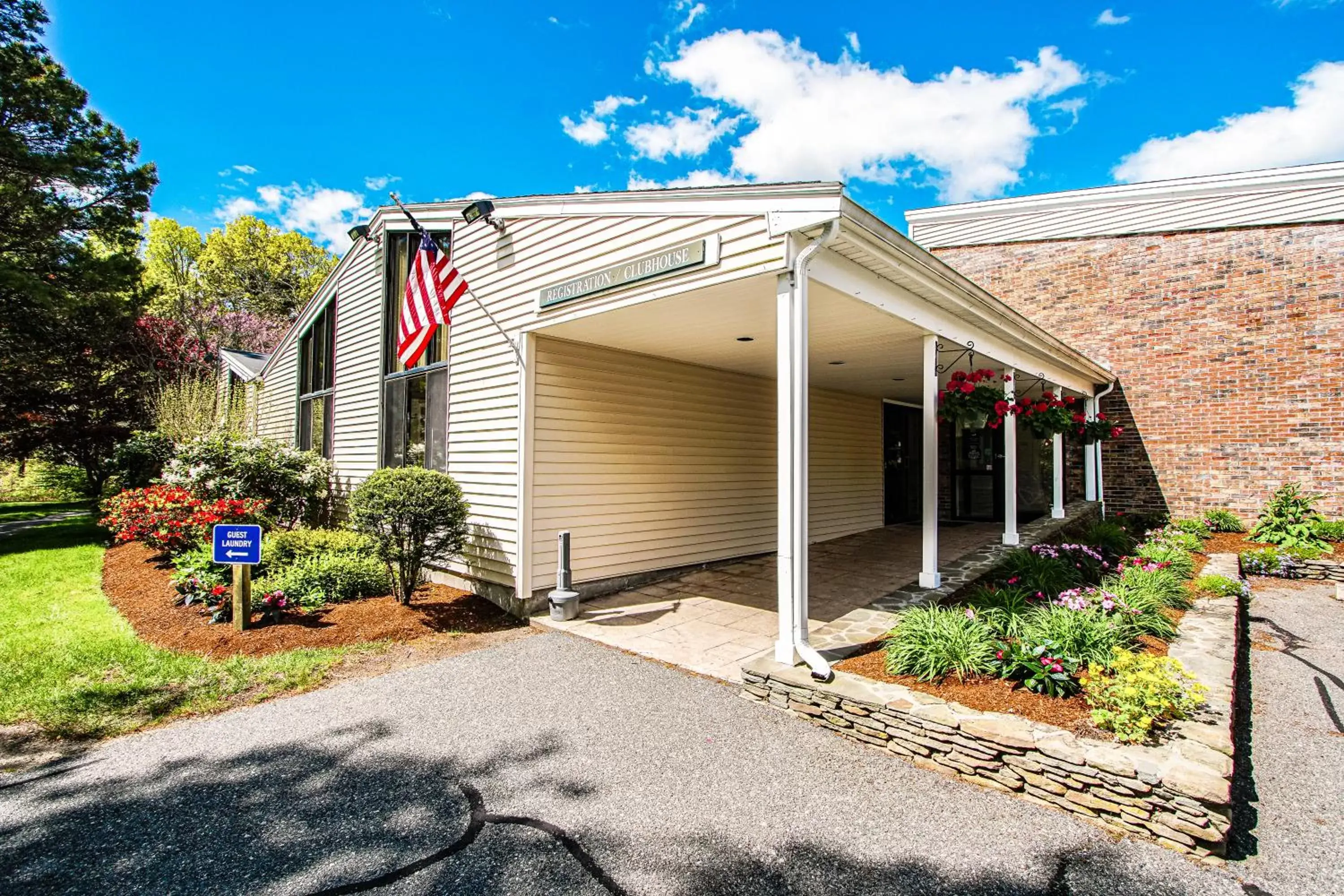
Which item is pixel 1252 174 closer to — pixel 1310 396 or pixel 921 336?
pixel 1310 396

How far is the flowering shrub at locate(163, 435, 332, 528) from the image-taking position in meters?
8.98

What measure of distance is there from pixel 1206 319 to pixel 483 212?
12.5 meters

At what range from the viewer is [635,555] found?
7.05 m

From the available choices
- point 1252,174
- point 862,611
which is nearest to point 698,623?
point 862,611

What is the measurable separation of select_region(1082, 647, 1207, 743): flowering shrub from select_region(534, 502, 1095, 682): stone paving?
1620 millimetres

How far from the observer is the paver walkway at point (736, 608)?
16.2 ft

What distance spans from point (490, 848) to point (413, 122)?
436 inches

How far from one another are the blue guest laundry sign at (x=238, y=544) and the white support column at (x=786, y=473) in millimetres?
4475

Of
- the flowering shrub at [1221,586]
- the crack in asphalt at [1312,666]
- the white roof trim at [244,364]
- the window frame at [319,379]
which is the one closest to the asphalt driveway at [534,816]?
the crack in asphalt at [1312,666]

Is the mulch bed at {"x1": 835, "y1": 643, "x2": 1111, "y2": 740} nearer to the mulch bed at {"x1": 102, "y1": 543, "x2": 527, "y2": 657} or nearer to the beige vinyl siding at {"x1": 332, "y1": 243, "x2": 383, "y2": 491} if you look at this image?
the mulch bed at {"x1": 102, "y1": 543, "x2": 527, "y2": 657}

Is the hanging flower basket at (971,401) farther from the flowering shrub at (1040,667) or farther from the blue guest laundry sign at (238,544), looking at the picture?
the blue guest laundry sign at (238,544)

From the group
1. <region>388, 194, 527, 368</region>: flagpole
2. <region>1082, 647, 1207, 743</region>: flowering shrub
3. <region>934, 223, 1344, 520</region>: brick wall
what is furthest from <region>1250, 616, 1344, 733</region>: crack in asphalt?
<region>388, 194, 527, 368</region>: flagpole

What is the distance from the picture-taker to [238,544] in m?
5.26

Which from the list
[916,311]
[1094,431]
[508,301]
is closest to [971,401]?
[916,311]
